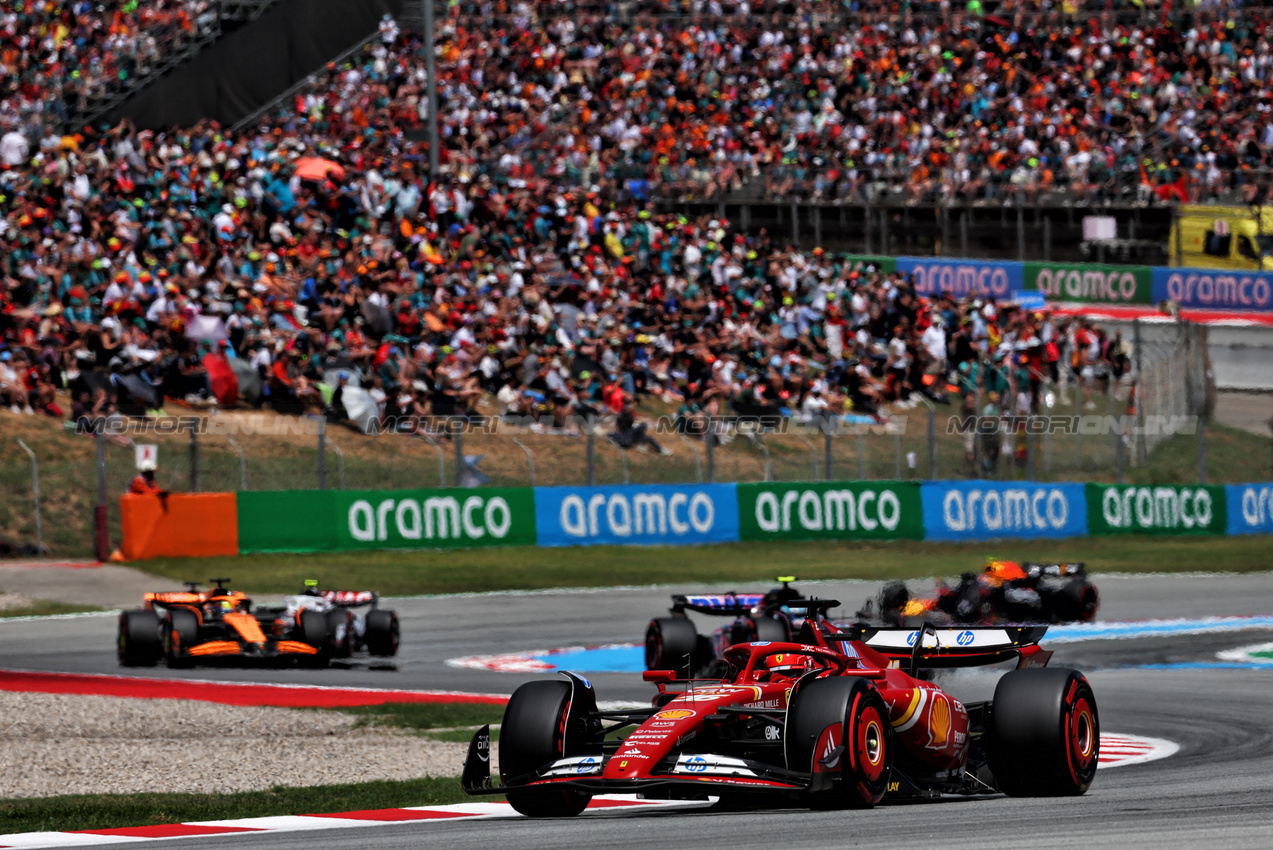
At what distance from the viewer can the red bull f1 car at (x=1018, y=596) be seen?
13938mm

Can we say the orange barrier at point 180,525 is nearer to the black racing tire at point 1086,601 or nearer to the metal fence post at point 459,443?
the metal fence post at point 459,443

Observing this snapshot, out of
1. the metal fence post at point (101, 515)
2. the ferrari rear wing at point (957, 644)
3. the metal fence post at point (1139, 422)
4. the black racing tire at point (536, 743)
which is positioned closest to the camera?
the black racing tire at point (536, 743)

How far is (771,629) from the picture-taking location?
49.0 feet

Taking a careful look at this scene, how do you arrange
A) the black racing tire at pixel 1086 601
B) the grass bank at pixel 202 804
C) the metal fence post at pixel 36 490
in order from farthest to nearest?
the metal fence post at pixel 36 490 < the black racing tire at pixel 1086 601 < the grass bank at pixel 202 804

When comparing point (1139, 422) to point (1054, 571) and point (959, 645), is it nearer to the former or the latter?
point (1054, 571)

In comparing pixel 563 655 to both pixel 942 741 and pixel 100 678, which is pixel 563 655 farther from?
pixel 942 741

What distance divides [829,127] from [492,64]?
7453 millimetres

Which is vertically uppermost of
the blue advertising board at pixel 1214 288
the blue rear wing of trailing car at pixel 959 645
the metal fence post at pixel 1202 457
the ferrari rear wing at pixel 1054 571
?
the blue advertising board at pixel 1214 288

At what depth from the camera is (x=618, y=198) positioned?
35.2m

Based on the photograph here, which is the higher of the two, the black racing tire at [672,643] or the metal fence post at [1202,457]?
the metal fence post at [1202,457]

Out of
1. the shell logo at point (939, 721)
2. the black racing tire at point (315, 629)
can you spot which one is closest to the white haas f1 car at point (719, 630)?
the black racing tire at point (315, 629)

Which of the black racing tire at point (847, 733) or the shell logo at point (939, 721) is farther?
the shell logo at point (939, 721)

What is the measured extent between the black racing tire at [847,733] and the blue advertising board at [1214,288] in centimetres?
3370

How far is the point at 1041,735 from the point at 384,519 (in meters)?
17.9
